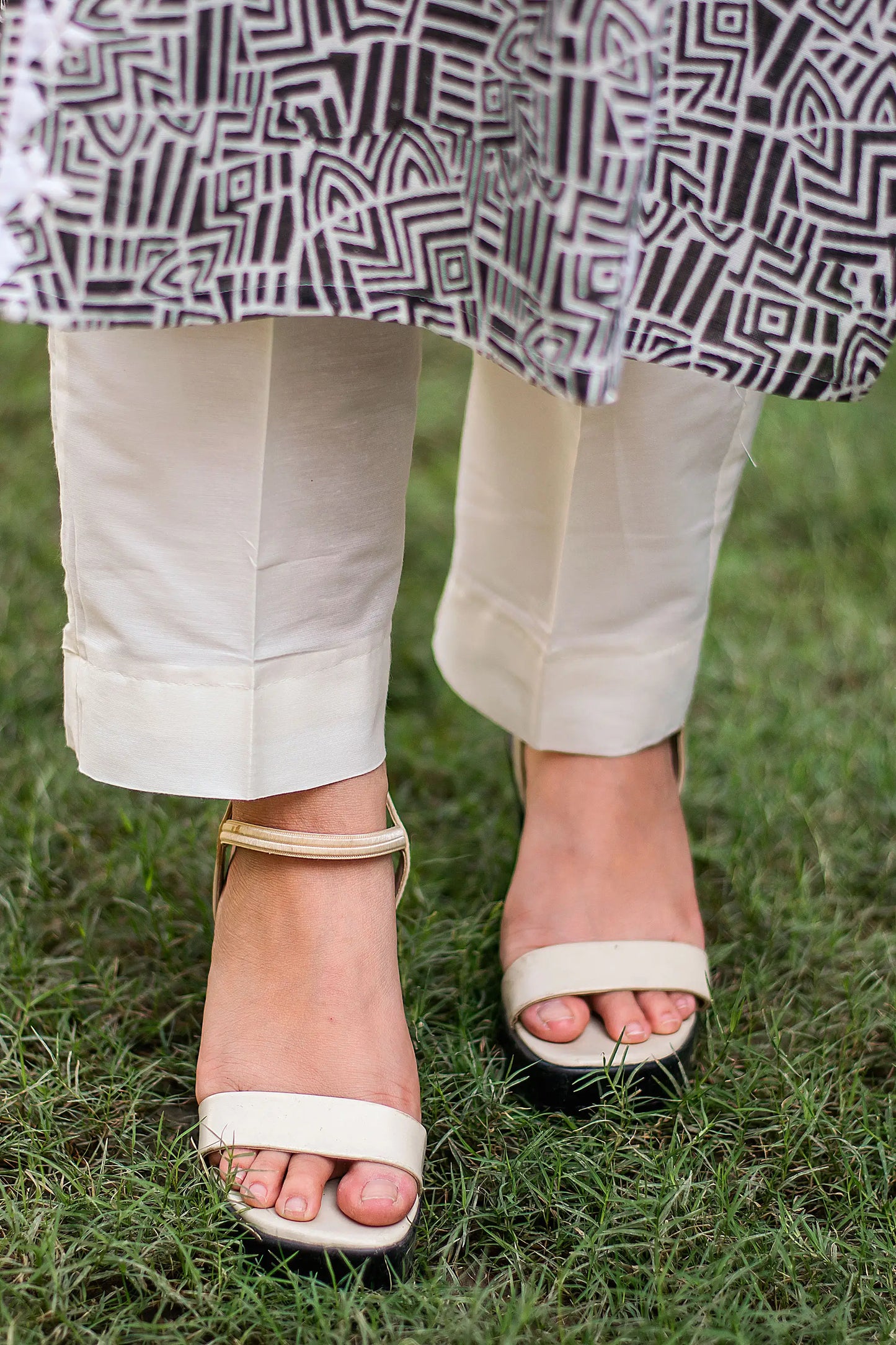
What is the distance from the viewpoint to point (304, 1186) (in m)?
0.77

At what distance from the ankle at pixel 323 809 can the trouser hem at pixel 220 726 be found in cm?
2

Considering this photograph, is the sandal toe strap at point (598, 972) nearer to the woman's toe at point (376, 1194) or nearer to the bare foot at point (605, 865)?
the bare foot at point (605, 865)

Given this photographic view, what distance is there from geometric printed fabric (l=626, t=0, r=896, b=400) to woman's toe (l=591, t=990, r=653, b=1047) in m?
0.49

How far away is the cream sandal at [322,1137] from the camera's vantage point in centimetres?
76

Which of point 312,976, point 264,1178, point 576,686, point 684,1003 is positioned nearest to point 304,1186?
point 264,1178

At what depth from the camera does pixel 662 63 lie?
2.13ft

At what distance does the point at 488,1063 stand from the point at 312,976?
187mm

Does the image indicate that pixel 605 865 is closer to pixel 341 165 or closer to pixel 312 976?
pixel 312 976

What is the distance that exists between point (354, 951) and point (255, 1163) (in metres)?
0.15

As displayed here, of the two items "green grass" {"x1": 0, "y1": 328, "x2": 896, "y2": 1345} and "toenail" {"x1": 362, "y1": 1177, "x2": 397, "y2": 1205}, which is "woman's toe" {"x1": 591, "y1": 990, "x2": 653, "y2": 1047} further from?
"toenail" {"x1": 362, "y1": 1177, "x2": 397, "y2": 1205}

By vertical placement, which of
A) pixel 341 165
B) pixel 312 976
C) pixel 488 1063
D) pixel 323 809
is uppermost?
pixel 341 165

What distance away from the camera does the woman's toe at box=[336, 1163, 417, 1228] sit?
76 centimetres

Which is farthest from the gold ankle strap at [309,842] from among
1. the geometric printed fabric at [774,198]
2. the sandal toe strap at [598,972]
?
the geometric printed fabric at [774,198]

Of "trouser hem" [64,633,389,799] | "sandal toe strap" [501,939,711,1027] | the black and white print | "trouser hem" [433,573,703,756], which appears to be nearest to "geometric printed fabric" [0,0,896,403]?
the black and white print
